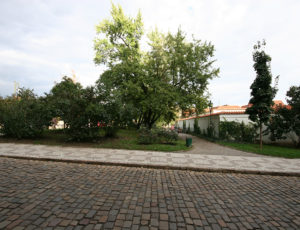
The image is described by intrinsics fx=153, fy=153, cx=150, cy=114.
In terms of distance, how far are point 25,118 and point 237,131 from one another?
750 inches

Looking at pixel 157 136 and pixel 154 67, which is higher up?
pixel 154 67

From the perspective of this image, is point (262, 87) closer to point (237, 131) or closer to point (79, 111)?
point (237, 131)

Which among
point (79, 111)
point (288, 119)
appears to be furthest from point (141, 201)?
point (288, 119)

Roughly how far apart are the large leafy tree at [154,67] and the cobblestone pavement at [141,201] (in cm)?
1294

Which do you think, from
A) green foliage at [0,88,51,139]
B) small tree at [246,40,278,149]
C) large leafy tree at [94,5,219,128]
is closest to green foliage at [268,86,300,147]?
small tree at [246,40,278,149]

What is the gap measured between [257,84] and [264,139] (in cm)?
715

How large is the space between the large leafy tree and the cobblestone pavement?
12.9 m

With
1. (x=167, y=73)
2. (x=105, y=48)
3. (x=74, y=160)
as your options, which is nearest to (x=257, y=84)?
(x=167, y=73)

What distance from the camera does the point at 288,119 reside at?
562 inches

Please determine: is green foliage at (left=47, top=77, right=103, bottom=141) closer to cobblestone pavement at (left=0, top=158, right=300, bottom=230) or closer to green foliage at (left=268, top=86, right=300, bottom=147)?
cobblestone pavement at (left=0, top=158, right=300, bottom=230)

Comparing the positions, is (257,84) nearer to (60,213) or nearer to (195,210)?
(195,210)

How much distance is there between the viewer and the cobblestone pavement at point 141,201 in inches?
105

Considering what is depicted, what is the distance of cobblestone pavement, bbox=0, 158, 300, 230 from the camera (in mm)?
2680

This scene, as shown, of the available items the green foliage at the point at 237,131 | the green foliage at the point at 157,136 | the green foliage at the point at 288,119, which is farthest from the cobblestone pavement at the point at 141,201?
the green foliage at the point at 288,119
